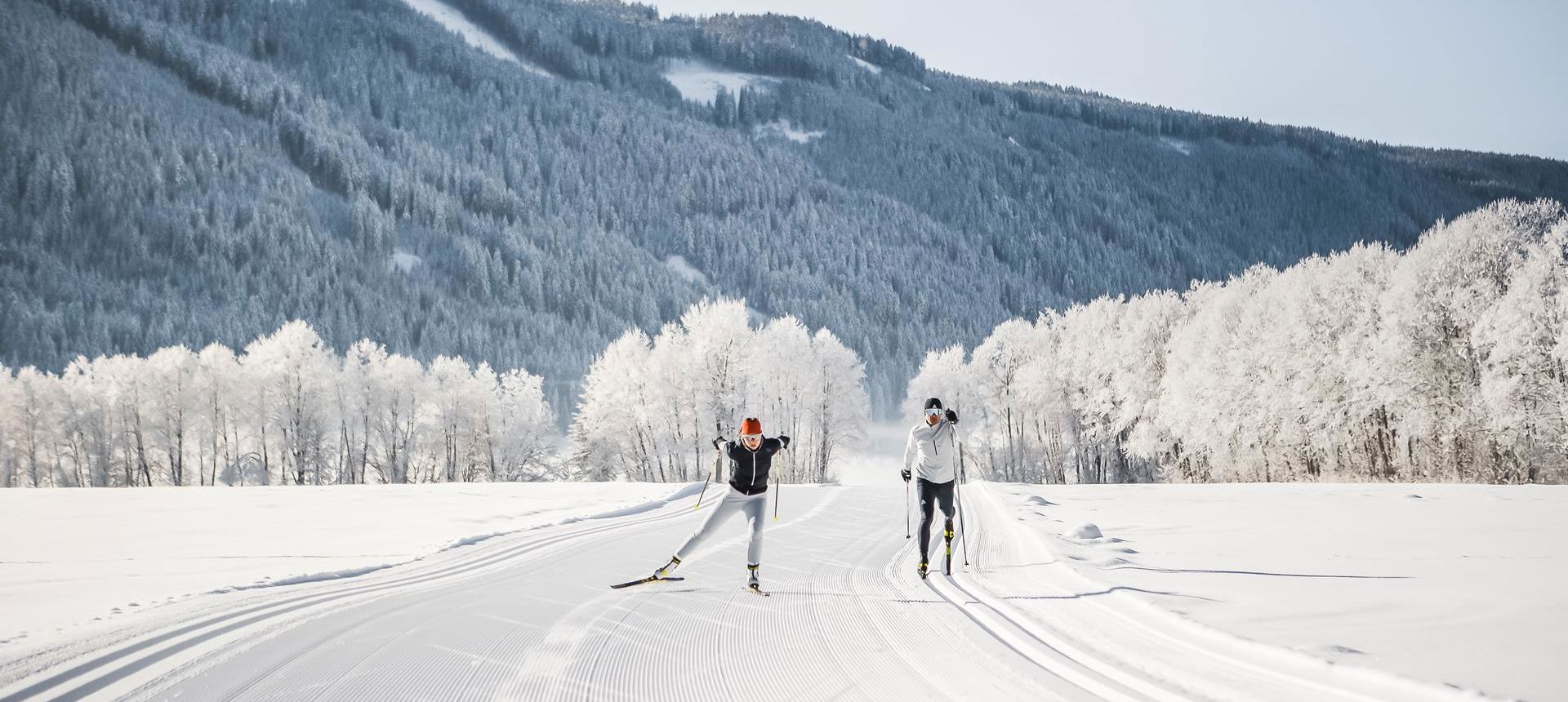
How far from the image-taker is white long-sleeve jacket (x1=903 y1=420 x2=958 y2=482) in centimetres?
1081

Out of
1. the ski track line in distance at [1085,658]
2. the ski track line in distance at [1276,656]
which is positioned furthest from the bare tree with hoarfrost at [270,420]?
the ski track line in distance at [1276,656]

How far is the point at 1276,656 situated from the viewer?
17.8ft

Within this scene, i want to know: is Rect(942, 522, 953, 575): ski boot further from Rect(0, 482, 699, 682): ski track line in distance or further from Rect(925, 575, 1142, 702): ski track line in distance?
Rect(0, 482, 699, 682): ski track line in distance

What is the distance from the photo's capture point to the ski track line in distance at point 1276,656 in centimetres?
462

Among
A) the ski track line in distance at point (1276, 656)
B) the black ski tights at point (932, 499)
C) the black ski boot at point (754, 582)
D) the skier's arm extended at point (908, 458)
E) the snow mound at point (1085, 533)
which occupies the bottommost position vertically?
the snow mound at point (1085, 533)

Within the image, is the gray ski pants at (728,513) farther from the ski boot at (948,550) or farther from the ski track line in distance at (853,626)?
the ski boot at (948,550)

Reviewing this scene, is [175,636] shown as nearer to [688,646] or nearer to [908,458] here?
[688,646]

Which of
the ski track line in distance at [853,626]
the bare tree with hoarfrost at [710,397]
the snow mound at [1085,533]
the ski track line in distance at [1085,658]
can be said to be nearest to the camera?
the ski track line in distance at [1085,658]

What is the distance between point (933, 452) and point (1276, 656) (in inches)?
220

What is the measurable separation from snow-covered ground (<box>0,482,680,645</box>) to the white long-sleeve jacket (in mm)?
7768

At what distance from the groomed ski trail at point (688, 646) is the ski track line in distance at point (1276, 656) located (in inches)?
0.6

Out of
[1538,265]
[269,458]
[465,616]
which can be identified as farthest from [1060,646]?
[269,458]

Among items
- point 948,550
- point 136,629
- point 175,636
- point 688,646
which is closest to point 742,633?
point 688,646

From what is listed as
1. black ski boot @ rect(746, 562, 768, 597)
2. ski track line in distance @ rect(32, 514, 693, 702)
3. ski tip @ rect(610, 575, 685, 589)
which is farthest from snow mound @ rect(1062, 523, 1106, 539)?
ski track line in distance @ rect(32, 514, 693, 702)
